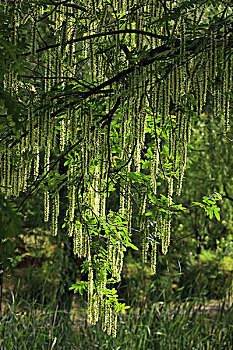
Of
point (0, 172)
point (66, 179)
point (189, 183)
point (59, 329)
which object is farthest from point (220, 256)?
point (0, 172)

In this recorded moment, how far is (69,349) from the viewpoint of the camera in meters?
3.71

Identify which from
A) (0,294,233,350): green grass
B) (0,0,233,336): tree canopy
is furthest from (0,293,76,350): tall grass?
(0,0,233,336): tree canopy

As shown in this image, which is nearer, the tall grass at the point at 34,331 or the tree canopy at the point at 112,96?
the tree canopy at the point at 112,96

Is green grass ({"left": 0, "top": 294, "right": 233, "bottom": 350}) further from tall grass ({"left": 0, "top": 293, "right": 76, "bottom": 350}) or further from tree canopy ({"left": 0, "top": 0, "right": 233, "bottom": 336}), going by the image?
tree canopy ({"left": 0, "top": 0, "right": 233, "bottom": 336})

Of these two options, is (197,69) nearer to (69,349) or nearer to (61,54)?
(61,54)

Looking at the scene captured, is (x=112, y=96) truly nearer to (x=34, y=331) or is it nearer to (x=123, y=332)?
(x=34, y=331)

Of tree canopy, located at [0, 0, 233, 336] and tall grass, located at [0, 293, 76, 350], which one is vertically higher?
tree canopy, located at [0, 0, 233, 336]

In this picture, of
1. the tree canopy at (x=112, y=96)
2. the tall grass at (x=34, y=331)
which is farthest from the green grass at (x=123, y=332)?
the tree canopy at (x=112, y=96)

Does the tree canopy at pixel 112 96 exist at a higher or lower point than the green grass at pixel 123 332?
higher

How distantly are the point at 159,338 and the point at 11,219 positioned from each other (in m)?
2.95

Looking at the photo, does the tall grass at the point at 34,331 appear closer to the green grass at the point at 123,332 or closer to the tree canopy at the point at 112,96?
the green grass at the point at 123,332

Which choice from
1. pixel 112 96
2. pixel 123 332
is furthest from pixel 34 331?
pixel 112 96

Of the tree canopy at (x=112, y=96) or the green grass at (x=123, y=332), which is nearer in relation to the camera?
the tree canopy at (x=112, y=96)

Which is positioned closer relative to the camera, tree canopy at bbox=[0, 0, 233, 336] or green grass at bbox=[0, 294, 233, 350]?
tree canopy at bbox=[0, 0, 233, 336]
